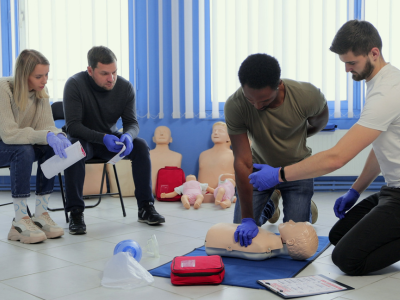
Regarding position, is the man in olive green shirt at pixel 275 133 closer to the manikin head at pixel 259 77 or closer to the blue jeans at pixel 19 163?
the manikin head at pixel 259 77

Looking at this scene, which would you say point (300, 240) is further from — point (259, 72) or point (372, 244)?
point (259, 72)

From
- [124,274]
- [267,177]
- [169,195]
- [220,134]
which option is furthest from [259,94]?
[220,134]

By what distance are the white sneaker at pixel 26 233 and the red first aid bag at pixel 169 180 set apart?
1.44m

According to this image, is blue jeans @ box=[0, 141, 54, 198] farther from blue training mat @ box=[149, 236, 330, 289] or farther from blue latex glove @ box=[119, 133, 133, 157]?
blue training mat @ box=[149, 236, 330, 289]

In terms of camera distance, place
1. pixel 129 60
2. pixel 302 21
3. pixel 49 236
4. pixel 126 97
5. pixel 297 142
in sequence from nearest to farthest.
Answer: pixel 297 142 < pixel 49 236 < pixel 126 97 < pixel 302 21 < pixel 129 60

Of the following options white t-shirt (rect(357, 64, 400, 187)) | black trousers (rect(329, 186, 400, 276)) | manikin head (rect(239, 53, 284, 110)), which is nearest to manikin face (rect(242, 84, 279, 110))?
manikin head (rect(239, 53, 284, 110))

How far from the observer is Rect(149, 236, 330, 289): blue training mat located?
1571mm

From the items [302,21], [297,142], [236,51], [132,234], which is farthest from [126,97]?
[302,21]

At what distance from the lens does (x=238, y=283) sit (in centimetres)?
154

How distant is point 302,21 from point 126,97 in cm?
191

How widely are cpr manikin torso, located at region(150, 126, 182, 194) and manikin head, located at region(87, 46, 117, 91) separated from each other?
1.33 metres

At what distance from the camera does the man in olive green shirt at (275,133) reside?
189 cm

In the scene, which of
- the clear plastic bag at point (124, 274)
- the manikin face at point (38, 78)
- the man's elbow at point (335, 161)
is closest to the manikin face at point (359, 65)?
the man's elbow at point (335, 161)

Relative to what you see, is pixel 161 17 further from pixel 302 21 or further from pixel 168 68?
pixel 302 21
